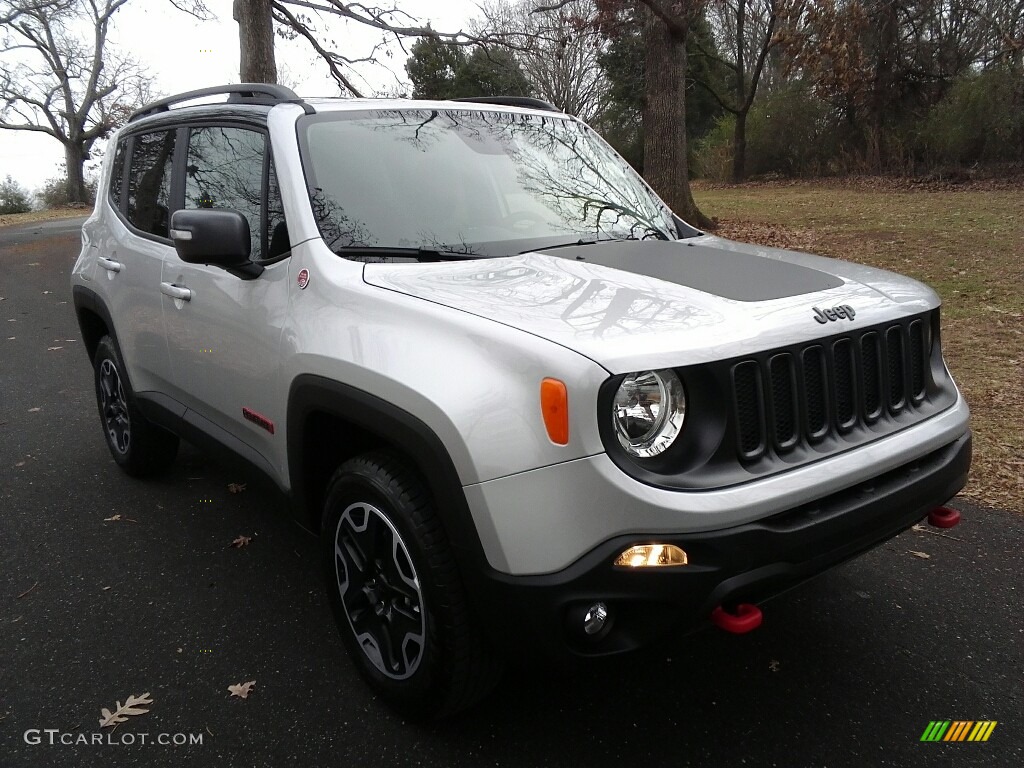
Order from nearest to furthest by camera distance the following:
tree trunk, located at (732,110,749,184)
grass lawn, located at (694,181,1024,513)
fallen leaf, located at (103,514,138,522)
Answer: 1. fallen leaf, located at (103,514,138,522)
2. grass lawn, located at (694,181,1024,513)
3. tree trunk, located at (732,110,749,184)

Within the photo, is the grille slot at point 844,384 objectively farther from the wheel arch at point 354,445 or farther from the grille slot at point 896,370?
the wheel arch at point 354,445

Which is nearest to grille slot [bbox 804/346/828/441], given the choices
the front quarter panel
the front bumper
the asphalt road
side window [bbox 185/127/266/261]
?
the front bumper

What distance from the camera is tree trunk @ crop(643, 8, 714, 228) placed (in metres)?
12.1

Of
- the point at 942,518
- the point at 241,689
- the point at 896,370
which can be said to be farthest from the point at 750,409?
the point at 241,689

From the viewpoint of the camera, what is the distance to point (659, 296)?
2348 mm

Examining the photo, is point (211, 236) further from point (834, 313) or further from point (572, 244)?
point (834, 313)

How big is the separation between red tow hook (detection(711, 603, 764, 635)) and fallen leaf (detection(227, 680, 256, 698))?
1614mm

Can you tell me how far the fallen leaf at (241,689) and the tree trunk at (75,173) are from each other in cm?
4249

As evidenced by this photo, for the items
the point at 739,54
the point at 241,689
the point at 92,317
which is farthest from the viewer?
the point at 739,54

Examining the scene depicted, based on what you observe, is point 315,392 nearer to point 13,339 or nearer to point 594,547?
point 594,547

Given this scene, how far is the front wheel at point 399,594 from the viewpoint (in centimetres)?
224

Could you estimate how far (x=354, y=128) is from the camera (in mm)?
3170

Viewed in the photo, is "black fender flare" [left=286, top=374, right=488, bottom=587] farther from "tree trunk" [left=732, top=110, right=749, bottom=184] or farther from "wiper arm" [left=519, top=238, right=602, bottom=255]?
"tree trunk" [left=732, top=110, right=749, bottom=184]

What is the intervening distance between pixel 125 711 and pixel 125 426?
7.34ft
